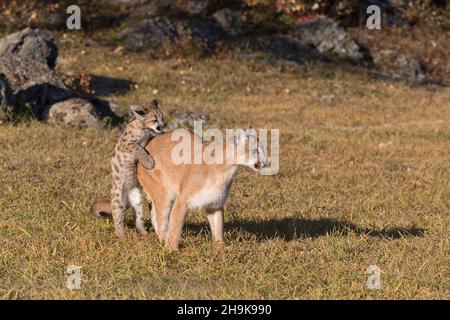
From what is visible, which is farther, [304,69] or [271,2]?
[271,2]

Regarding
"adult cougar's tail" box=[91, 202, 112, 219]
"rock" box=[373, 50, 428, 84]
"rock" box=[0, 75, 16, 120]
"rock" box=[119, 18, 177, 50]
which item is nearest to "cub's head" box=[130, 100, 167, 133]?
"adult cougar's tail" box=[91, 202, 112, 219]

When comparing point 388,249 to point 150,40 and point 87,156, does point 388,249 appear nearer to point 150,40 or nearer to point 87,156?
point 87,156

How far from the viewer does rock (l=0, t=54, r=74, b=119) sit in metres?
17.6

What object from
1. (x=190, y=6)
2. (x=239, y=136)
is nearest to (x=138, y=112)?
(x=239, y=136)

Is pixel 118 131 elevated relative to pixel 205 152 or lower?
lower

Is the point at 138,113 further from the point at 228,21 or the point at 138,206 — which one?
the point at 228,21

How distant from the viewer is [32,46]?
22.3 metres

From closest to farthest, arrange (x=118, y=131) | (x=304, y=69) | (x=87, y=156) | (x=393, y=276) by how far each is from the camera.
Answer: (x=393, y=276)
(x=87, y=156)
(x=118, y=131)
(x=304, y=69)

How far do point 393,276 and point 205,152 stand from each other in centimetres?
248

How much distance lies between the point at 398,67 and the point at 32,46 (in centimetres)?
1597

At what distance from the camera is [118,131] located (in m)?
17.1

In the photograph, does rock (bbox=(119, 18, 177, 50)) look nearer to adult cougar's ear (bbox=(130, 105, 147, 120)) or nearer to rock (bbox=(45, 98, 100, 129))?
rock (bbox=(45, 98, 100, 129))

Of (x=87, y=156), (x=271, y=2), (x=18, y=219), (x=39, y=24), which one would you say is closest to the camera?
(x=18, y=219)

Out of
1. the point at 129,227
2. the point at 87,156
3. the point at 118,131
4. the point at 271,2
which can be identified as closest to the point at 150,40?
the point at 271,2
